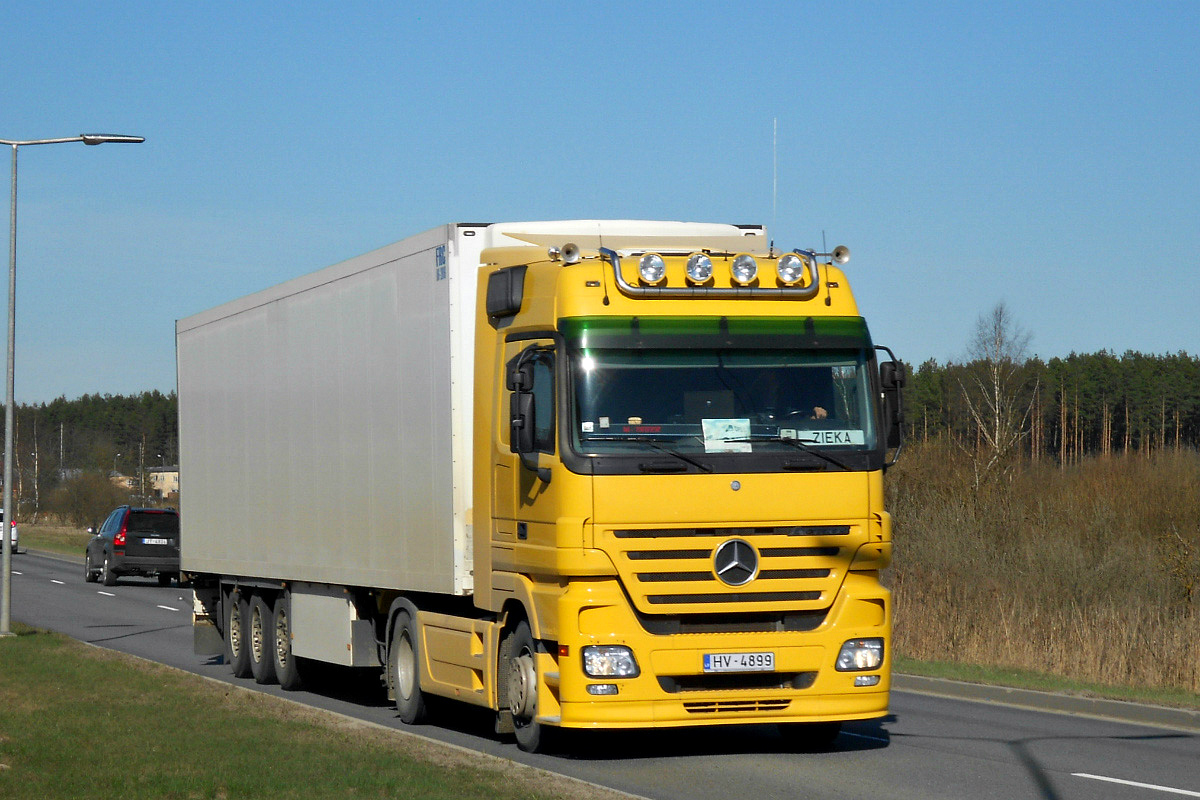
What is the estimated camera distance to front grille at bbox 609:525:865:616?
9969 mm

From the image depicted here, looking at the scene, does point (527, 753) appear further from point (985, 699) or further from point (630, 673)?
point (985, 699)

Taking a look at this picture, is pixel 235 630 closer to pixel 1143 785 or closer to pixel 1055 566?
pixel 1143 785

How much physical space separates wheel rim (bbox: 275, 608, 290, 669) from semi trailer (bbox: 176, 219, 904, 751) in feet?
13.2

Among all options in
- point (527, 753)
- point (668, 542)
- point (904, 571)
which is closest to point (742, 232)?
point (668, 542)

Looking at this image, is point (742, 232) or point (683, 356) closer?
point (683, 356)

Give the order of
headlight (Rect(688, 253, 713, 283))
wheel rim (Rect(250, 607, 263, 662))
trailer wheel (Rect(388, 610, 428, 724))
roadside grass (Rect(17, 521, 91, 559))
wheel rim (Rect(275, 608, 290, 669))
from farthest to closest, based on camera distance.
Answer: roadside grass (Rect(17, 521, 91, 559)) < wheel rim (Rect(250, 607, 263, 662)) < wheel rim (Rect(275, 608, 290, 669)) < trailer wheel (Rect(388, 610, 428, 724)) < headlight (Rect(688, 253, 713, 283))

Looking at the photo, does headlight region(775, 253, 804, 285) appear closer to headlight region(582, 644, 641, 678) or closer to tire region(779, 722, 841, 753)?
headlight region(582, 644, 641, 678)

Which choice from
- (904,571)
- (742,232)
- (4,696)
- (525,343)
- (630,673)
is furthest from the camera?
(904,571)

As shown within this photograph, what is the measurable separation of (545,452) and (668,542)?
A: 104cm

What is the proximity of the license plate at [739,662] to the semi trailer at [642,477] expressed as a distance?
15 mm

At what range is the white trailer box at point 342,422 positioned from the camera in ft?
38.9

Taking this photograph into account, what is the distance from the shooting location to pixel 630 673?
9930 millimetres

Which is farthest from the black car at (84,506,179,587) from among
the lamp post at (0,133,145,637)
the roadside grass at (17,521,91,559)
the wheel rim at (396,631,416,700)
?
the wheel rim at (396,631,416,700)

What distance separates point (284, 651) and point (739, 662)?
25.2ft
